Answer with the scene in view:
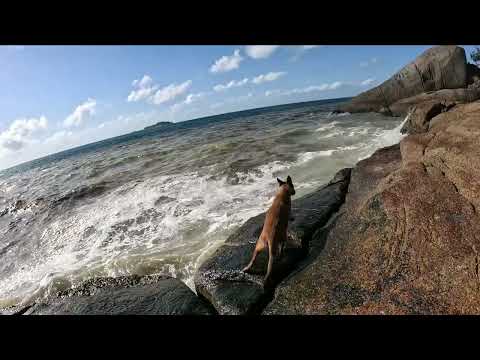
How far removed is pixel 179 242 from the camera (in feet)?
26.6

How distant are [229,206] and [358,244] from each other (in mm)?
5937

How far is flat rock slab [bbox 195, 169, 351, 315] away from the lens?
4.19 metres

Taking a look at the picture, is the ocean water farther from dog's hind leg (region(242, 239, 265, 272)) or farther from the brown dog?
the brown dog

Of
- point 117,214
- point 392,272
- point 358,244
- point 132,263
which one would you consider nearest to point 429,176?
point 358,244

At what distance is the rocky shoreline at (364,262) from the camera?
356cm

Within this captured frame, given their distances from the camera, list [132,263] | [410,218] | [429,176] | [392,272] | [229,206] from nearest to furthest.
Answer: [392,272] → [410,218] → [429,176] → [132,263] → [229,206]

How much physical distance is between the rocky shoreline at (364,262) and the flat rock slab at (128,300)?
20mm

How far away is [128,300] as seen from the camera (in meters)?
4.68

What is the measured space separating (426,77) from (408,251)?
31.1 m

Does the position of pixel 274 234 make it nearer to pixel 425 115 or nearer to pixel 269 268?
pixel 269 268

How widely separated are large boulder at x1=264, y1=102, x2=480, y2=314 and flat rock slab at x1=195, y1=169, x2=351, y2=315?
0.29 metres

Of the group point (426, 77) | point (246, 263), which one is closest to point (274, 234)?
point (246, 263)

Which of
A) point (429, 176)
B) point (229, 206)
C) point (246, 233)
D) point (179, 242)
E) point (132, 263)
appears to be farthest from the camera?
point (229, 206)

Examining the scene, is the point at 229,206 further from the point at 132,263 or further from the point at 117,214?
the point at 117,214
